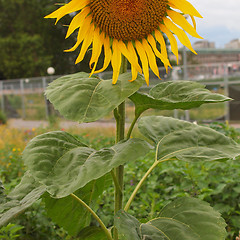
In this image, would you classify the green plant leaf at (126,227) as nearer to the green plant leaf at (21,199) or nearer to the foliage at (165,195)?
the green plant leaf at (21,199)

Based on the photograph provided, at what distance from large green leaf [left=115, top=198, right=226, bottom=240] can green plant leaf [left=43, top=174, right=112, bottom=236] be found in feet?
0.90

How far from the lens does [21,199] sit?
1.01 metres

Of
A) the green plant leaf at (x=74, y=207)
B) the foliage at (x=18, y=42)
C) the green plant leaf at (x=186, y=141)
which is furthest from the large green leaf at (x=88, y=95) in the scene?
the foliage at (x=18, y=42)

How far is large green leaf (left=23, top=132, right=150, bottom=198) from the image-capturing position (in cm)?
76

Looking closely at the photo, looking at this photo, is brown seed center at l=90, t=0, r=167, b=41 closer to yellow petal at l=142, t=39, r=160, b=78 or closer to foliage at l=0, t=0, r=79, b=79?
yellow petal at l=142, t=39, r=160, b=78

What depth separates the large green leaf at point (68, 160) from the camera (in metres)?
0.76

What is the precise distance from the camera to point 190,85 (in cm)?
93

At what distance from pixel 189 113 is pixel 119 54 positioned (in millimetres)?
6812

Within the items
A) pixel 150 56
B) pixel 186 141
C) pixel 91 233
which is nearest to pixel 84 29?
pixel 150 56

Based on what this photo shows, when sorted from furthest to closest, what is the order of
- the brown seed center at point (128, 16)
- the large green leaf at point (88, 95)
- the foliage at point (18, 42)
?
the foliage at point (18, 42) < the brown seed center at point (128, 16) < the large green leaf at point (88, 95)

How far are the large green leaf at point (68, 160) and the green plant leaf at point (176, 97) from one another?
0.10 metres

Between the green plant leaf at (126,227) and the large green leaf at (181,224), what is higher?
the green plant leaf at (126,227)

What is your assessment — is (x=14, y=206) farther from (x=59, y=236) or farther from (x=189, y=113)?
(x=189, y=113)

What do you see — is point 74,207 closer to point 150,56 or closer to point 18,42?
point 150,56
